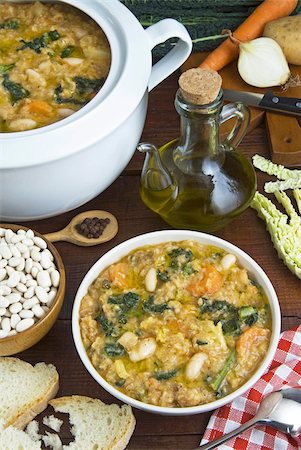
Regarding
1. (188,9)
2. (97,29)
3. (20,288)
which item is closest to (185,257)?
(20,288)

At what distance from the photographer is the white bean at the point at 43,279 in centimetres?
229

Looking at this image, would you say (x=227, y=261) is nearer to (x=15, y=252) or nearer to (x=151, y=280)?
(x=151, y=280)

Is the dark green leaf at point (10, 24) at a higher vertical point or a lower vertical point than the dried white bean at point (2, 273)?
higher

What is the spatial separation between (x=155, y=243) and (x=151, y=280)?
0.17m

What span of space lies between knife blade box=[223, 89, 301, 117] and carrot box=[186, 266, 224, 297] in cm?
81

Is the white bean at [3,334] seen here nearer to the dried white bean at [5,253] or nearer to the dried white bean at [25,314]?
the dried white bean at [25,314]

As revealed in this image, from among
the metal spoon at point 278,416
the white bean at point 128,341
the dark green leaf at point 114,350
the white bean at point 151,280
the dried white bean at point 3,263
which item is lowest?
the metal spoon at point 278,416

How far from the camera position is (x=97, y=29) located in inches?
104

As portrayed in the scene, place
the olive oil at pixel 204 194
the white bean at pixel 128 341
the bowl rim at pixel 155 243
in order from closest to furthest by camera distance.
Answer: the bowl rim at pixel 155 243, the white bean at pixel 128 341, the olive oil at pixel 204 194

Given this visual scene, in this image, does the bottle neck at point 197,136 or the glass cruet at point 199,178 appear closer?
the bottle neck at point 197,136

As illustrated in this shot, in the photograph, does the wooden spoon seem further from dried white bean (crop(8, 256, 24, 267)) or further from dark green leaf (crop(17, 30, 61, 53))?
dark green leaf (crop(17, 30, 61, 53))

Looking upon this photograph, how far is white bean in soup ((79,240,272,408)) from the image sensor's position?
2.12 meters

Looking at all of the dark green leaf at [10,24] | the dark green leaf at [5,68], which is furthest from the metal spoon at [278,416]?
the dark green leaf at [10,24]

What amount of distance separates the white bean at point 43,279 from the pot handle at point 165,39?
0.72 m
